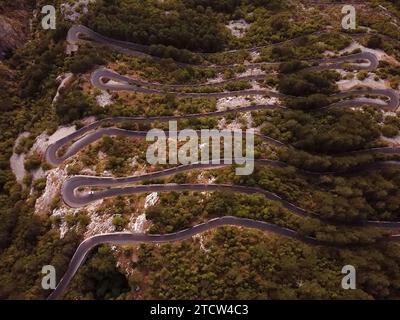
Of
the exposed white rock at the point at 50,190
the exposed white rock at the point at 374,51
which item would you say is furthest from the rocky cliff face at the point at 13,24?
the exposed white rock at the point at 374,51

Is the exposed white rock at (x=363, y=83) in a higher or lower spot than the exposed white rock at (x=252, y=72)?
lower

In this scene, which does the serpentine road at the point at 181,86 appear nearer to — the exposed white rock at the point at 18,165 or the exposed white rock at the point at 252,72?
the exposed white rock at the point at 252,72

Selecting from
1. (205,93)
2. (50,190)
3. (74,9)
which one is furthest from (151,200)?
(74,9)

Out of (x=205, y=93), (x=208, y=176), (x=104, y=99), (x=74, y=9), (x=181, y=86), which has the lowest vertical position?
(x=208, y=176)

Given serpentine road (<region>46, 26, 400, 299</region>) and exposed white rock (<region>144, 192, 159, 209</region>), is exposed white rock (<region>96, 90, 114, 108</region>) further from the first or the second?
→ exposed white rock (<region>144, 192, 159, 209</region>)

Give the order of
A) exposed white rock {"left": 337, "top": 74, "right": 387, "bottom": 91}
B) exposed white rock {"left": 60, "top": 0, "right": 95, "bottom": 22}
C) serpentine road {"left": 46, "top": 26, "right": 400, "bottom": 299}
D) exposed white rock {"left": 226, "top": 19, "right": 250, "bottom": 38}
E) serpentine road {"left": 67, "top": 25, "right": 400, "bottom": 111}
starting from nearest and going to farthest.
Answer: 1. serpentine road {"left": 46, "top": 26, "right": 400, "bottom": 299}
2. serpentine road {"left": 67, "top": 25, "right": 400, "bottom": 111}
3. exposed white rock {"left": 337, "top": 74, "right": 387, "bottom": 91}
4. exposed white rock {"left": 60, "top": 0, "right": 95, "bottom": 22}
5. exposed white rock {"left": 226, "top": 19, "right": 250, "bottom": 38}

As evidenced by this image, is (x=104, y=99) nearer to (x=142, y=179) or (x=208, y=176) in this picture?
(x=142, y=179)

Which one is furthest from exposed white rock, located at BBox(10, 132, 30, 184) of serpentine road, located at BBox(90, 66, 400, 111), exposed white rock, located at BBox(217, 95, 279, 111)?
exposed white rock, located at BBox(217, 95, 279, 111)

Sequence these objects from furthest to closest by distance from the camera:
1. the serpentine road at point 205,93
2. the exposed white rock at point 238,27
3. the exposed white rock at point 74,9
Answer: the exposed white rock at point 238,27 → the exposed white rock at point 74,9 → the serpentine road at point 205,93

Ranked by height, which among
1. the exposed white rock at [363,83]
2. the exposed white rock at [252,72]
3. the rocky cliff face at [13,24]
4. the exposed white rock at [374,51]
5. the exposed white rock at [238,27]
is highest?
the rocky cliff face at [13,24]

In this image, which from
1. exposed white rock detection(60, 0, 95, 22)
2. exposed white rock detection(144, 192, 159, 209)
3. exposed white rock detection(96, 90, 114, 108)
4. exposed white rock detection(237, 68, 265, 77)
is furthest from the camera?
exposed white rock detection(60, 0, 95, 22)
